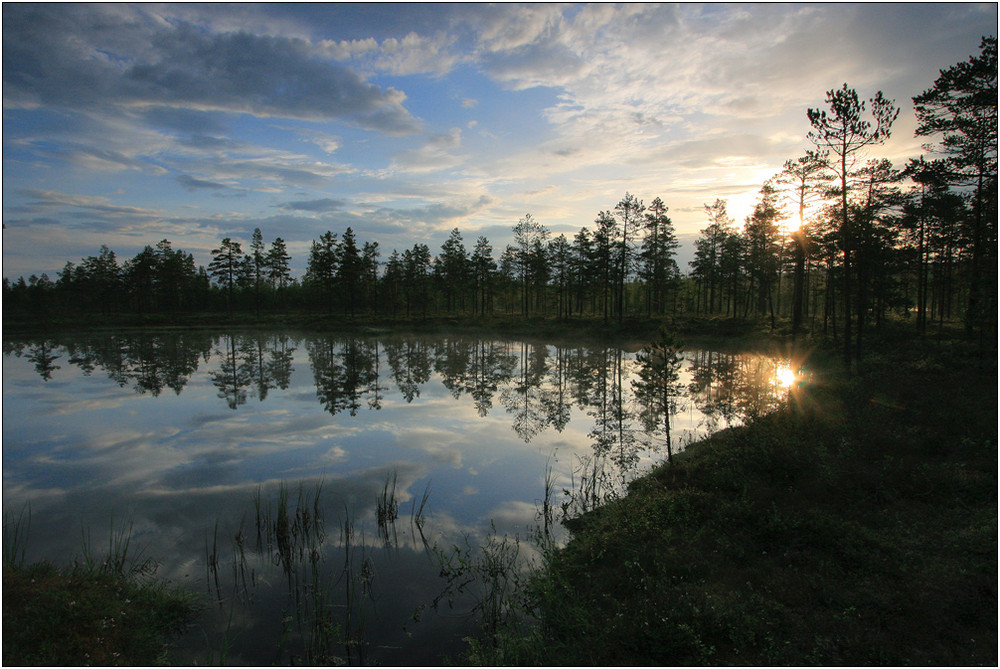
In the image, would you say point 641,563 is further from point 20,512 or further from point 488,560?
point 20,512

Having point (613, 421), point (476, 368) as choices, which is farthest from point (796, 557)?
point (476, 368)

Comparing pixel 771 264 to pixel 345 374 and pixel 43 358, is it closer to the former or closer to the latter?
pixel 345 374

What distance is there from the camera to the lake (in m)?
8.38

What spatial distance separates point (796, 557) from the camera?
8984 mm

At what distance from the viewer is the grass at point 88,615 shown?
656 cm

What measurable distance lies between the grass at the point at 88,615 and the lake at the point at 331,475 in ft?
1.58

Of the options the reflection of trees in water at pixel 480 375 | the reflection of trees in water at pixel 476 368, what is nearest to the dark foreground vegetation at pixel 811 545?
the reflection of trees in water at pixel 480 375

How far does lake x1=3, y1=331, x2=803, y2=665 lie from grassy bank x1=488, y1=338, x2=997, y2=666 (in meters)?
1.79

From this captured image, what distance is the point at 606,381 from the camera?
1176 inches

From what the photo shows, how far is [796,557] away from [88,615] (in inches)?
473

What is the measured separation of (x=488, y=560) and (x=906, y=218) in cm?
4437

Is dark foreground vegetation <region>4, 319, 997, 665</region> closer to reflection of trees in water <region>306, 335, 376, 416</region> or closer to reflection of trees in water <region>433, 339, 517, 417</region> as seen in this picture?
reflection of trees in water <region>433, 339, 517, 417</region>

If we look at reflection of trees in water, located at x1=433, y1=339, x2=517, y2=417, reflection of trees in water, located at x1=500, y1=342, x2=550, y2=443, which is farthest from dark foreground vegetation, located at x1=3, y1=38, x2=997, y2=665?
reflection of trees in water, located at x1=433, y1=339, x2=517, y2=417

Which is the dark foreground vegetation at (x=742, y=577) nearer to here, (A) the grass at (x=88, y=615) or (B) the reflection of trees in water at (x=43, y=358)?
(A) the grass at (x=88, y=615)
